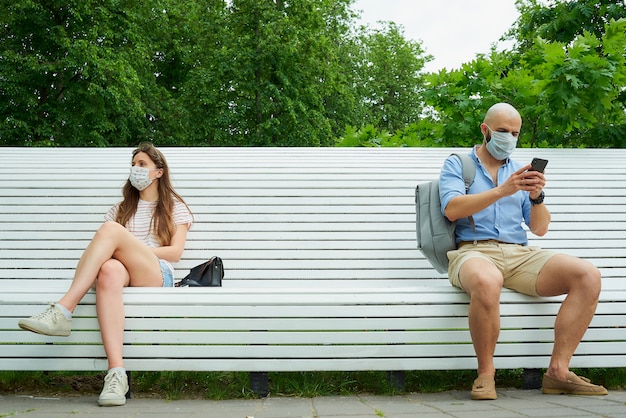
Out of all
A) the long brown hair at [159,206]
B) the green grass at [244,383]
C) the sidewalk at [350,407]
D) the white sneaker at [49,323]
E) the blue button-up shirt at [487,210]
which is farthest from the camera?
the long brown hair at [159,206]

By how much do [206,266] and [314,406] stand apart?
123 centimetres

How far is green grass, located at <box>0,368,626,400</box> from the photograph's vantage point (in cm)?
414

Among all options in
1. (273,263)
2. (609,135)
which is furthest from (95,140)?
(273,263)

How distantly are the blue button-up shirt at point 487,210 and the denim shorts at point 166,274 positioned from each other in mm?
1723

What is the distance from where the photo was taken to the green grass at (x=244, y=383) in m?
4.14

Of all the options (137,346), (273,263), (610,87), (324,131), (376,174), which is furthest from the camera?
(324,131)

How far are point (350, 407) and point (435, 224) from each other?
1.35 metres

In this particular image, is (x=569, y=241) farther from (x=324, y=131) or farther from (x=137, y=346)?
(x=324, y=131)

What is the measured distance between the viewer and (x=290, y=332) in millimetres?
4043

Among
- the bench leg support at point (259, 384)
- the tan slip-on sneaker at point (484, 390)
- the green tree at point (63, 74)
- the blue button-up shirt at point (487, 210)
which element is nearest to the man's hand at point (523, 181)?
the blue button-up shirt at point (487, 210)

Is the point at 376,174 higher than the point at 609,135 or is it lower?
lower

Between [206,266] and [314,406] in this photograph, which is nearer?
[314,406]

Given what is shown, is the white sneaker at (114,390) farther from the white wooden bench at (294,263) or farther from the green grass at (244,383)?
the green grass at (244,383)

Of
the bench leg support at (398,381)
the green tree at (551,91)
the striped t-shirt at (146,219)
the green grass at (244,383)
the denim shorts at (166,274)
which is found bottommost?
the green grass at (244,383)
